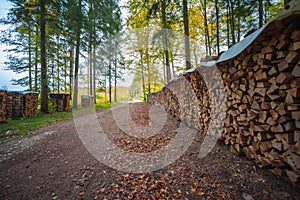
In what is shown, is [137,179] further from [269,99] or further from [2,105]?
[2,105]

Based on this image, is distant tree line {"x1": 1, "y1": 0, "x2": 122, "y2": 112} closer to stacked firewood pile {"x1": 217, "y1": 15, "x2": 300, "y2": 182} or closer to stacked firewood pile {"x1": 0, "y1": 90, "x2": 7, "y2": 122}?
stacked firewood pile {"x1": 0, "y1": 90, "x2": 7, "y2": 122}

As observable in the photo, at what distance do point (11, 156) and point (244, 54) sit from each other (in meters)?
4.63

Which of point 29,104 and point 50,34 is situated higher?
point 50,34

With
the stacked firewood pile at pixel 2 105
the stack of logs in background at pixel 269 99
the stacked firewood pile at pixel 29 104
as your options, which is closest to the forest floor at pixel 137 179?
the stack of logs in background at pixel 269 99

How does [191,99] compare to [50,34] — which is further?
[50,34]

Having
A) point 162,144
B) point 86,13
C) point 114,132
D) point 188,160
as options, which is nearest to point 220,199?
point 188,160

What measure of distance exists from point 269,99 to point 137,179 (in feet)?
6.83

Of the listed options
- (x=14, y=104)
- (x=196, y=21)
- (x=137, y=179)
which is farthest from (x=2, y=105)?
(x=196, y=21)

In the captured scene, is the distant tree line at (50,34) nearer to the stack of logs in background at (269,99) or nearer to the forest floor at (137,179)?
the forest floor at (137,179)

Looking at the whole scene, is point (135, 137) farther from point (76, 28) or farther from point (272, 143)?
point (76, 28)

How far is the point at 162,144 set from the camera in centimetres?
293

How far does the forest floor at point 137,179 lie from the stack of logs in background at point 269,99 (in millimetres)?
248

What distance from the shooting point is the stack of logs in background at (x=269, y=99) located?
4.59 feet

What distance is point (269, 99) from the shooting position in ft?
5.47
